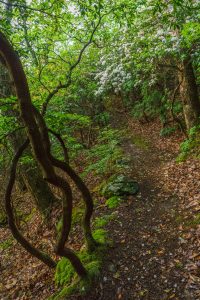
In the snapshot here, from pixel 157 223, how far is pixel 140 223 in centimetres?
39

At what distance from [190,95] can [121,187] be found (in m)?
4.50

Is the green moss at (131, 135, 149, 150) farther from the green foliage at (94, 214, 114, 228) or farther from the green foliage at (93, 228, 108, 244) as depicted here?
the green foliage at (93, 228, 108, 244)

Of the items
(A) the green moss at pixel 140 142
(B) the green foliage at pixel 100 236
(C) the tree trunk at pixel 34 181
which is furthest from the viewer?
(A) the green moss at pixel 140 142

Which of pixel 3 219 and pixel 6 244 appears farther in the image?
pixel 3 219

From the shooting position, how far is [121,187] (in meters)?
7.58

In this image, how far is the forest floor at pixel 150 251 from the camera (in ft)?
14.1

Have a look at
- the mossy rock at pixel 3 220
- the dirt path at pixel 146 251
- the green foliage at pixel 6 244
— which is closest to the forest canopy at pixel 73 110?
the mossy rock at pixel 3 220

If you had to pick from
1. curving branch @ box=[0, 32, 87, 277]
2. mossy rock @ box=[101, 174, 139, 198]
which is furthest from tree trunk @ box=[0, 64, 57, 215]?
curving branch @ box=[0, 32, 87, 277]

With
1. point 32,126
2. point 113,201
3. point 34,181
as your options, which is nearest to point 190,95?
point 113,201

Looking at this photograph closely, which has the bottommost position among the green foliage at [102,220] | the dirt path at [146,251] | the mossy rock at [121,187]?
the dirt path at [146,251]

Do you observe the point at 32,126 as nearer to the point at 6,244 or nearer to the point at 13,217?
the point at 13,217

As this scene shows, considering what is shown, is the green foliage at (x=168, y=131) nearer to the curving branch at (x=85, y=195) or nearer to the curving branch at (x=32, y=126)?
the curving branch at (x=85, y=195)

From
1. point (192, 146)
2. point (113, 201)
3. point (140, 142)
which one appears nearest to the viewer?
point (113, 201)

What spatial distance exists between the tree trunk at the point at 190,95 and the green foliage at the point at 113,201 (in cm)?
443
